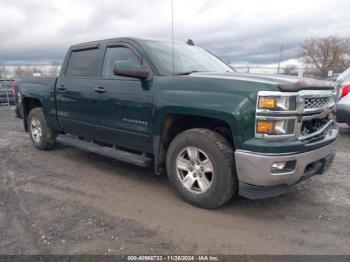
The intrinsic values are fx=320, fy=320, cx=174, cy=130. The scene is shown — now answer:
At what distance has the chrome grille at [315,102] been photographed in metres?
3.23

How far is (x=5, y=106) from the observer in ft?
50.0

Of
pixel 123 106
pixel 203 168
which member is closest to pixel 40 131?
pixel 123 106

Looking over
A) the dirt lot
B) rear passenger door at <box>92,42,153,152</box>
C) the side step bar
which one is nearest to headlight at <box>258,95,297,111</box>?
the dirt lot

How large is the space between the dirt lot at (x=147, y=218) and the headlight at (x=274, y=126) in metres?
0.98

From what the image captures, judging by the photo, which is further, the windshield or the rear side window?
the rear side window

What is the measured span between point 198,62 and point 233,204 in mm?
1994

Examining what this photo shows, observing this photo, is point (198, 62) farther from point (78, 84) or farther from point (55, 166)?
point (55, 166)

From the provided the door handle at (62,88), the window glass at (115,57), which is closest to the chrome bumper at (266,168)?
the window glass at (115,57)

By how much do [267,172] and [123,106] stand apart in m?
2.04

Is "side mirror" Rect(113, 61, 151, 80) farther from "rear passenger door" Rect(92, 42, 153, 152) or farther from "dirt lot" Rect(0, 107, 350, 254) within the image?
"dirt lot" Rect(0, 107, 350, 254)

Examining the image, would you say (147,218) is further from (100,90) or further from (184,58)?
(184,58)

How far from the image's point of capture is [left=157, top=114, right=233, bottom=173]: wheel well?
3.61 metres

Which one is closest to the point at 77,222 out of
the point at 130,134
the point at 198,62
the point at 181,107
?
the point at 130,134

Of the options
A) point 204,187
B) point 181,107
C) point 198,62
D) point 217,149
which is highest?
point 198,62
